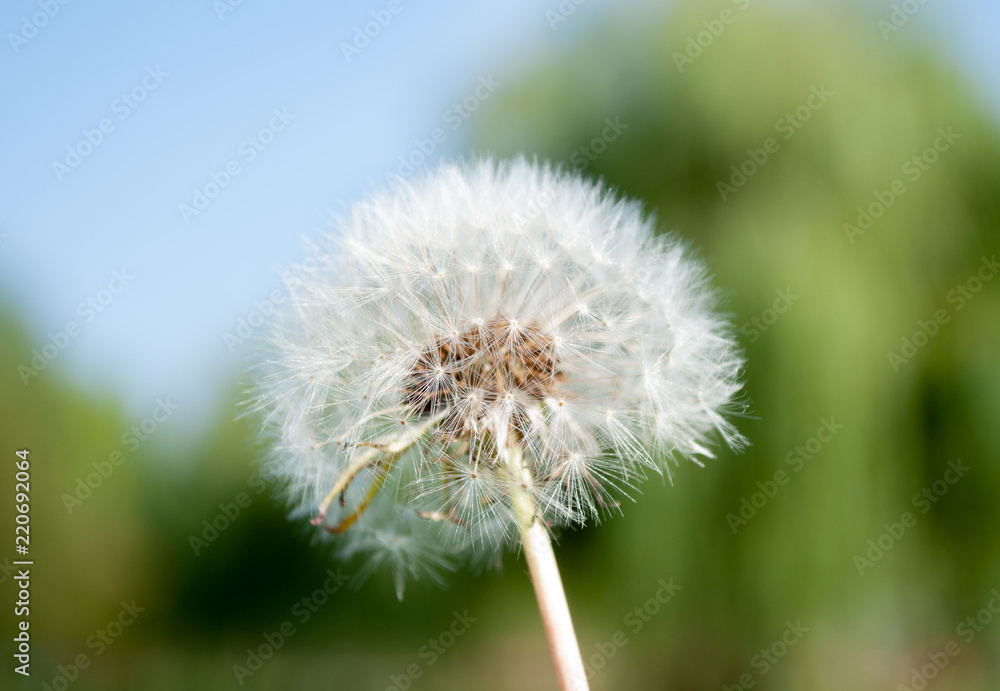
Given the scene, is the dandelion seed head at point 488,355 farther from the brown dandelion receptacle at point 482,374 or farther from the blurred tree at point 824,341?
the blurred tree at point 824,341

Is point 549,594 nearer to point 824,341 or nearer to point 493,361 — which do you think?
point 493,361

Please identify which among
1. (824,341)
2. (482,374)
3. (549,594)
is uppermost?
(824,341)

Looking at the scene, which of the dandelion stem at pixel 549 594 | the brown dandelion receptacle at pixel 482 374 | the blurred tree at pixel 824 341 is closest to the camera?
the dandelion stem at pixel 549 594

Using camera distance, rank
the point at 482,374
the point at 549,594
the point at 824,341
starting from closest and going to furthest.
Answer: the point at 549,594
the point at 482,374
the point at 824,341

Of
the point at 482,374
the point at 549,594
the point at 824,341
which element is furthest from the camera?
the point at 824,341

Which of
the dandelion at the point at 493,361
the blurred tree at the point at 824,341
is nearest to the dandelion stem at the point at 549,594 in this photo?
the dandelion at the point at 493,361

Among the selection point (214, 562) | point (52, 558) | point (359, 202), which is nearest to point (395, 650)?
point (214, 562)

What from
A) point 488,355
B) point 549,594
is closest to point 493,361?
point 488,355
